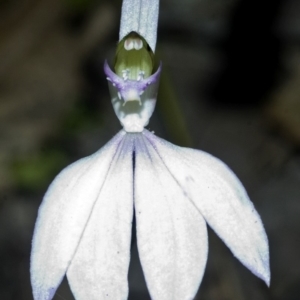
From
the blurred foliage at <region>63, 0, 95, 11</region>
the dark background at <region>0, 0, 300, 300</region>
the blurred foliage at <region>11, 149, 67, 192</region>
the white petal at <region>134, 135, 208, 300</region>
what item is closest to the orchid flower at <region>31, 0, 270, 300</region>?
the white petal at <region>134, 135, 208, 300</region>

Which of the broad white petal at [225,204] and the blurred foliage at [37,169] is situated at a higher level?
the blurred foliage at [37,169]

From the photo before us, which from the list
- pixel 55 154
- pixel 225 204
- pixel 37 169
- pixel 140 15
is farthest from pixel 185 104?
pixel 225 204

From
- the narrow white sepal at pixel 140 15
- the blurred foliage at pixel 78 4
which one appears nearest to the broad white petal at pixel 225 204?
the narrow white sepal at pixel 140 15

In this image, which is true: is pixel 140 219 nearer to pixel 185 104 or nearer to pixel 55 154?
pixel 55 154

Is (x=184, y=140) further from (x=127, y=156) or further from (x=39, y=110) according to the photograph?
(x=39, y=110)

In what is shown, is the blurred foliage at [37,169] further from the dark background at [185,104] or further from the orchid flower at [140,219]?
the orchid flower at [140,219]
